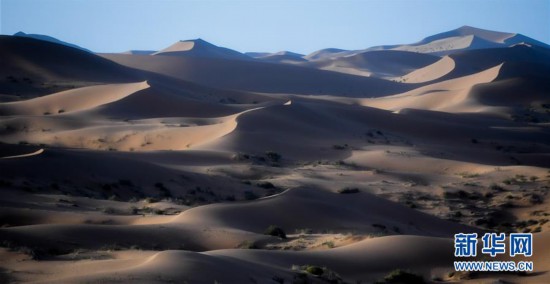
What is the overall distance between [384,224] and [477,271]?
21.9 ft

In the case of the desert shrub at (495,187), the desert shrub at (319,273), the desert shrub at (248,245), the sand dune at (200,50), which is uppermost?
the sand dune at (200,50)

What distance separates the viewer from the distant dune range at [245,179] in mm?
11078

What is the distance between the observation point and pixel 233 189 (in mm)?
21969

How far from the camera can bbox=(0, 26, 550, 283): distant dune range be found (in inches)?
436

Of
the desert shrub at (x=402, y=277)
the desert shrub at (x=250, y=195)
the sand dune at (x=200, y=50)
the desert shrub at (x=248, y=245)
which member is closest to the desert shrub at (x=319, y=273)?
the desert shrub at (x=402, y=277)

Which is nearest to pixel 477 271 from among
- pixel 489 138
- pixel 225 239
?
pixel 225 239

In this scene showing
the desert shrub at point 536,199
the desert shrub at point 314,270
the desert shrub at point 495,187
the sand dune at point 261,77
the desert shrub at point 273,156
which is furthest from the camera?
the sand dune at point 261,77

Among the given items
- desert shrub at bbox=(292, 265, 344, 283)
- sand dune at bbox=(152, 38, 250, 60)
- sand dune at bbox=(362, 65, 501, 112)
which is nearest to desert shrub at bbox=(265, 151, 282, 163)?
desert shrub at bbox=(292, 265, 344, 283)

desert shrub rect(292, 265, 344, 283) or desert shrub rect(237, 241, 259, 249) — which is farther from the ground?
desert shrub rect(292, 265, 344, 283)

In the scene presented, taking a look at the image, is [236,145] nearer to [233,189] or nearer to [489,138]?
[233,189]

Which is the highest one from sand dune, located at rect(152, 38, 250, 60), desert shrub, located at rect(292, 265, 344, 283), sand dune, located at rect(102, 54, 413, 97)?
sand dune, located at rect(152, 38, 250, 60)

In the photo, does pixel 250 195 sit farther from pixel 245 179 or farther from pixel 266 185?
pixel 245 179

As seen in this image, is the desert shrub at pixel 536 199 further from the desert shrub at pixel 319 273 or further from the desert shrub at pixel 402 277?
the desert shrub at pixel 319 273

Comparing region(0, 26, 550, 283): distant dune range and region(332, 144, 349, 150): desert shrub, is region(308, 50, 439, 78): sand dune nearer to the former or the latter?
region(0, 26, 550, 283): distant dune range
